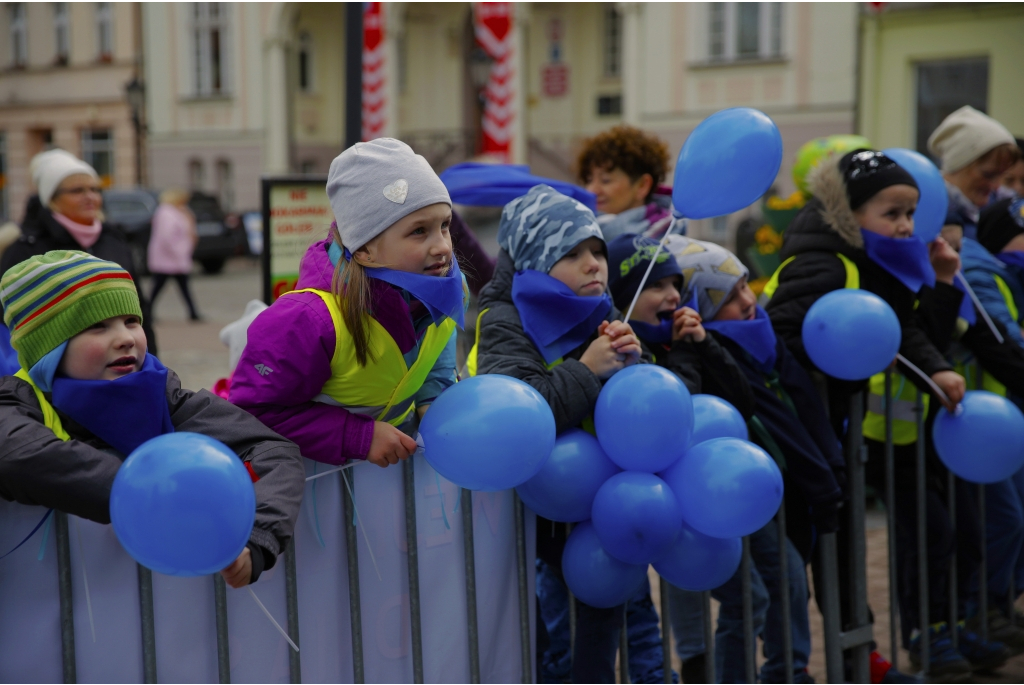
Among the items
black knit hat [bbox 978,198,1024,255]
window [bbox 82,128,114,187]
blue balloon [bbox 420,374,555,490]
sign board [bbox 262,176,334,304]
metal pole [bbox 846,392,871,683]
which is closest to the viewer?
blue balloon [bbox 420,374,555,490]

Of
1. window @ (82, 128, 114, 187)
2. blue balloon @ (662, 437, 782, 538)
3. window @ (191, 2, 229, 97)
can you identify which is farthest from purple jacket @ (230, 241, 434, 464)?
window @ (82, 128, 114, 187)

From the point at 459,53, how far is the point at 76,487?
3023cm

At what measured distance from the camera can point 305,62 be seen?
3186 cm

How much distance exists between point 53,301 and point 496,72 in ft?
70.7

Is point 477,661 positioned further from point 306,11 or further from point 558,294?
point 306,11

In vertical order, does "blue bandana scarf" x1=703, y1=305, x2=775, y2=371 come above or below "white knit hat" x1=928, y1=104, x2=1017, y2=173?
below

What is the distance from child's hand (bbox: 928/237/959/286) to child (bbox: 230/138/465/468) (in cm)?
223

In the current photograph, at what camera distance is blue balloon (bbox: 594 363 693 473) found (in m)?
2.46

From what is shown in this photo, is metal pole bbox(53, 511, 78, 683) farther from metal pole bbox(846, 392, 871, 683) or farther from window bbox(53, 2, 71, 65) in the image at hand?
window bbox(53, 2, 71, 65)

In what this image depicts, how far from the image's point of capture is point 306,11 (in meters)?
30.1

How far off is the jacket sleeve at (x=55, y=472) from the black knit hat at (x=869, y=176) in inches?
104

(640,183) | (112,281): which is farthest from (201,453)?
(640,183)

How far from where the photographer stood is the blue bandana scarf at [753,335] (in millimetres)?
3193

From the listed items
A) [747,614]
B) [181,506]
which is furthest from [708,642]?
[181,506]
